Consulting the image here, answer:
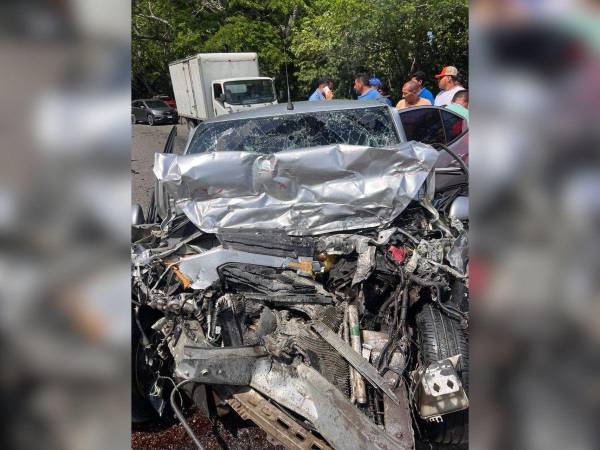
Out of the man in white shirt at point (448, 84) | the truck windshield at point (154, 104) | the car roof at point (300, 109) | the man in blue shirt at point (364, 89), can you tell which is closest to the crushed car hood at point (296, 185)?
the car roof at point (300, 109)

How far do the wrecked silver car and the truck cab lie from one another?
11.5 meters

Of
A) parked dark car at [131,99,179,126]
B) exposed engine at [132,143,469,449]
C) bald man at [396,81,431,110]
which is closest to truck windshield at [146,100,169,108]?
parked dark car at [131,99,179,126]

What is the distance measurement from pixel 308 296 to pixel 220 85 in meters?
13.9

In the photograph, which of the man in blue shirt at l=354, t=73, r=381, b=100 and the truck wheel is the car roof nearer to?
the truck wheel

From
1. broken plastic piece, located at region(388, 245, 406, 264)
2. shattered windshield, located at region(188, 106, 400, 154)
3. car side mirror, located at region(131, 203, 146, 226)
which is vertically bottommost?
broken plastic piece, located at region(388, 245, 406, 264)

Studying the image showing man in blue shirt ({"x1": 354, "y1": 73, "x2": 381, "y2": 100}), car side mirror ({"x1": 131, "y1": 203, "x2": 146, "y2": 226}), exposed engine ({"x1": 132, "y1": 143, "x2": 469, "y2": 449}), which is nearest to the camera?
exposed engine ({"x1": 132, "y1": 143, "x2": 469, "y2": 449})

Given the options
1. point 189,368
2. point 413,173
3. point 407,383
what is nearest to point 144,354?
point 189,368

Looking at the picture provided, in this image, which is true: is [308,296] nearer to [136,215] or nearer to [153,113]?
[136,215]

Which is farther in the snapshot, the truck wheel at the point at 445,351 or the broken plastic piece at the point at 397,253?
the broken plastic piece at the point at 397,253

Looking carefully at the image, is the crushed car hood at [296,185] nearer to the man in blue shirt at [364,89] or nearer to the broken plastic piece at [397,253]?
the broken plastic piece at [397,253]

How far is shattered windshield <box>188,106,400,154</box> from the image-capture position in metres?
4.20

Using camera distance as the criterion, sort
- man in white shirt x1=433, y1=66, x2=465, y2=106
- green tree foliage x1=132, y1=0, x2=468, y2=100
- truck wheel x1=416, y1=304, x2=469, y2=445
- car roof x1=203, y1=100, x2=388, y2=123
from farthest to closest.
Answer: green tree foliage x1=132, y1=0, x2=468, y2=100 → man in white shirt x1=433, y1=66, x2=465, y2=106 → car roof x1=203, y1=100, x2=388, y2=123 → truck wheel x1=416, y1=304, x2=469, y2=445

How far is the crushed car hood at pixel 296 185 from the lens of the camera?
3400 mm
